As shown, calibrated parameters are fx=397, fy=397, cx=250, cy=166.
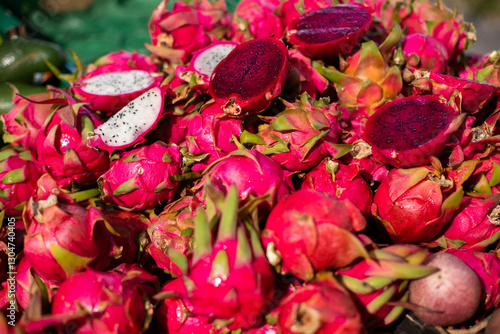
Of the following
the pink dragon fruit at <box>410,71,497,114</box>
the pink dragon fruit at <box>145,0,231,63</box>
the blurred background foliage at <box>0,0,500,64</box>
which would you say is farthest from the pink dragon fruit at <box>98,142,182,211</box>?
the blurred background foliage at <box>0,0,500,64</box>

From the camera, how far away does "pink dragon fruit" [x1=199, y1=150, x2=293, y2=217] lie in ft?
5.07

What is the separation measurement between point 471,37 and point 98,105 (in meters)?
2.35

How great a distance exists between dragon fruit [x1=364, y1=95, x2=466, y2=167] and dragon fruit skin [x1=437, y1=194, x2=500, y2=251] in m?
0.30

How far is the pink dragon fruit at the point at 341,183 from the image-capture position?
175cm

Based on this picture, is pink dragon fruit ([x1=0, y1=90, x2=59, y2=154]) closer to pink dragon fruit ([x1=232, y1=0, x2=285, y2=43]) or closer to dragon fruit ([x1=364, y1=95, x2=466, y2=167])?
pink dragon fruit ([x1=232, y1=0, x2=285, y2=43])

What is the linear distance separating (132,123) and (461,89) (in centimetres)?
164

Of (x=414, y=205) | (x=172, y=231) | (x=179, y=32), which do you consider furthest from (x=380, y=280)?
(x=179, y=32)

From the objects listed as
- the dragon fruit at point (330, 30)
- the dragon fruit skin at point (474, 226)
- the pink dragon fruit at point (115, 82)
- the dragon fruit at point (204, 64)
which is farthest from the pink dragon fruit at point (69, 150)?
the dragon fruit skin at point (474, 226)

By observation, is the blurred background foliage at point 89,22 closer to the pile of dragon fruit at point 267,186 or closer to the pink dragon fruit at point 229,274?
the pile of dragon fruit at point 267,186

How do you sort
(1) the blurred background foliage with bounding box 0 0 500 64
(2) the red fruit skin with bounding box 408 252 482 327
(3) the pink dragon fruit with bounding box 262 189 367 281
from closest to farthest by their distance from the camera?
1. (3) the pink dragon fruit with bounding box 262 189 367 281
2. (2) the red fruit skin with bounding box 408 252 482 327
3. (1) the blurred background foliage with bounding box 0 0 500 64

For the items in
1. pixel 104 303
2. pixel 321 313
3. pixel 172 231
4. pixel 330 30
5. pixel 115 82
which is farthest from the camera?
pixel 115 82

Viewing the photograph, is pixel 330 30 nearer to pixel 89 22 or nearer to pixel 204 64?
pixel 204 64

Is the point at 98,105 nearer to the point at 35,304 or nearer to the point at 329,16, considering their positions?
the point at 35,304

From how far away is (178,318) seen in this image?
1552 millimetres
